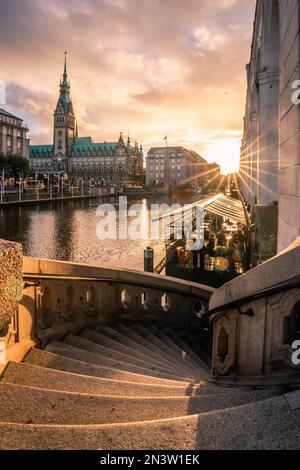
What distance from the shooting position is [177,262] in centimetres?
1597

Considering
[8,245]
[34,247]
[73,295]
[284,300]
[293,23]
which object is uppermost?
[293,23]

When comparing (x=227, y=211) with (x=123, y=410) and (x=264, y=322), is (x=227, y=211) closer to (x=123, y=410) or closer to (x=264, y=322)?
(x=264, y=322)

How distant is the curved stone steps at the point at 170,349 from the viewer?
619 centimetres

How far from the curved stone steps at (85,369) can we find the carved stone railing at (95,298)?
390 millimetres

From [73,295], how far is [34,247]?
86.0ft

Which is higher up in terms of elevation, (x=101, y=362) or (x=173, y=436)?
(x=173, y=436)

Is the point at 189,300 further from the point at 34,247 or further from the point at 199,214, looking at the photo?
the point at 34,247

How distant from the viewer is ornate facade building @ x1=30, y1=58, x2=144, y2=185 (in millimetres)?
181000

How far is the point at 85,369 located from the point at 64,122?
616 ft

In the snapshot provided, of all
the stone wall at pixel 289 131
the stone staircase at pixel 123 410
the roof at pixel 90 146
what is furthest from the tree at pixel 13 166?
the roof at pixel 90 146

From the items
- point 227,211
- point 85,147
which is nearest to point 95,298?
point 227,211

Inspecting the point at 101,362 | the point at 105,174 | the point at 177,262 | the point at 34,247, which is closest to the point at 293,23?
the point at 101,362

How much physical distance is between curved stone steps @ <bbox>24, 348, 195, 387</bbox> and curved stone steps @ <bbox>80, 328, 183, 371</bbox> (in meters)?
1.13

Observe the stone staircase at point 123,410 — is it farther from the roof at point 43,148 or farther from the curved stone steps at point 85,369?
the roof at point 43,148
